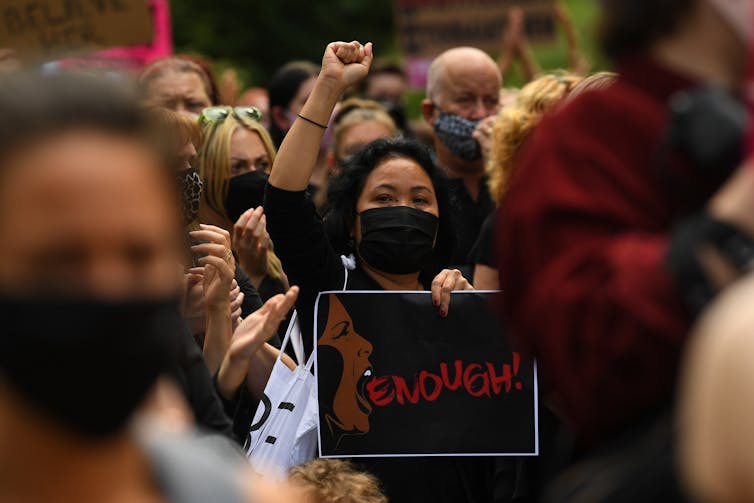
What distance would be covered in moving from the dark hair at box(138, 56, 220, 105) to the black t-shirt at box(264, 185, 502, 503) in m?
2.68

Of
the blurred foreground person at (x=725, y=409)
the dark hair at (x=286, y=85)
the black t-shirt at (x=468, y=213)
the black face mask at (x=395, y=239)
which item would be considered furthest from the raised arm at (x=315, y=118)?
the dark hair at (x=286, y=85)

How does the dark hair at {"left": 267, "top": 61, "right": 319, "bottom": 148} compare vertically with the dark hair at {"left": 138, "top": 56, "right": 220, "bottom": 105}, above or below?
below

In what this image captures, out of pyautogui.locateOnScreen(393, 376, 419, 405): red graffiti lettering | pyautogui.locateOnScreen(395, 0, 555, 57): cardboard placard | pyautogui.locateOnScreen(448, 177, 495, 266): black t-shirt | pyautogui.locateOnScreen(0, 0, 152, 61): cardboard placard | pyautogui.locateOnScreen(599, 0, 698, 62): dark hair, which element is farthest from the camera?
pyautogui.locateOnScreen(395, 0, 555, 57): cardboard placard

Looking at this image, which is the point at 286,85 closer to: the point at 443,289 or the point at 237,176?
the point at 237,176

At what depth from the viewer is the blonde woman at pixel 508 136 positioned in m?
5.38

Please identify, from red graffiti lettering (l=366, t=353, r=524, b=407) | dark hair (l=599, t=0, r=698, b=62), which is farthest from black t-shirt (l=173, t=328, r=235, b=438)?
red graffiti lettering (l=366, t=353, r=524, b=407)

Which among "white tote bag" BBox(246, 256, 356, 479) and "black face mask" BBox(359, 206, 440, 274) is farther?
"black face mask" BBox(359, 206, 440, 274)

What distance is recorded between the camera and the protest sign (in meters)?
4.91

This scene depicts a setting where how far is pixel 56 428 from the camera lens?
5.42 ft

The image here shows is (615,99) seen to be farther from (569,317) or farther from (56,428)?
(56,428)

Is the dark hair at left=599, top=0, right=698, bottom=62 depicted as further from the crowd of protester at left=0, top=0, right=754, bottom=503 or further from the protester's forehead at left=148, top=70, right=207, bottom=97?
the protester's forehead at left=148, top=70, right=207, bottom=97

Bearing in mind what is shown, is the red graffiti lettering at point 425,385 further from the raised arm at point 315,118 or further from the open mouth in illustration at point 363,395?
the raised arm at point 315,118

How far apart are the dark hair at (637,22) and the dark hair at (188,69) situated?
209 inches

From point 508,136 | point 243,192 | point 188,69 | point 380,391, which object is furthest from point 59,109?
point 188,69
